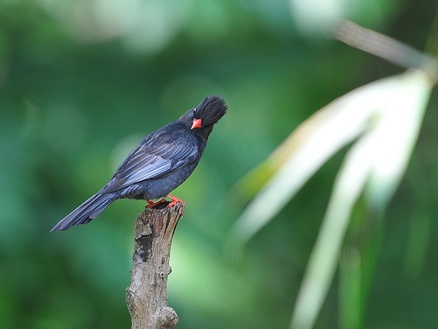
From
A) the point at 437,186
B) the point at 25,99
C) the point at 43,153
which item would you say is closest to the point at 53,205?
the point at 43,153

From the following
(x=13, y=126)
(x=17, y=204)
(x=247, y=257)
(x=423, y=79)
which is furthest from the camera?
(x=247, y=257)

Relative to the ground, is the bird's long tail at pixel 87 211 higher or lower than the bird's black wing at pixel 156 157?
lower

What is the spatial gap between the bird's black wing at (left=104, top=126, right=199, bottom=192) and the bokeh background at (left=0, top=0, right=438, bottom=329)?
62.6 inches

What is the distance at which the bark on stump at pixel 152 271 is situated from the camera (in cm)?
298

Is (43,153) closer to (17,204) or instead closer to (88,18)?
(17,204)

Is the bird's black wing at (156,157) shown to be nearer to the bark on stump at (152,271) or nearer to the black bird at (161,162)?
the black bird at (161,162)

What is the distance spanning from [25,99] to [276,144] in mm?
1756

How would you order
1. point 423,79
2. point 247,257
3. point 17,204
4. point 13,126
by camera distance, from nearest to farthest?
point 423,79
point 17,204
point 13,126
point 247,257

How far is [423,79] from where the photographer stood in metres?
3.62

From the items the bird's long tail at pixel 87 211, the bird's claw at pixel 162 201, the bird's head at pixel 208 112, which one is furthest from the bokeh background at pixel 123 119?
the bird's long tail at pixel 87 211

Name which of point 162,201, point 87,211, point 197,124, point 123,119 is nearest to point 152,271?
point 87,211

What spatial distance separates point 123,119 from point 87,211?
283 cm

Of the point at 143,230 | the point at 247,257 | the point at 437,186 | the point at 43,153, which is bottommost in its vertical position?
the point at 143,230

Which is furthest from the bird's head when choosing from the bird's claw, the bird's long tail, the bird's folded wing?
the bird's long tail
